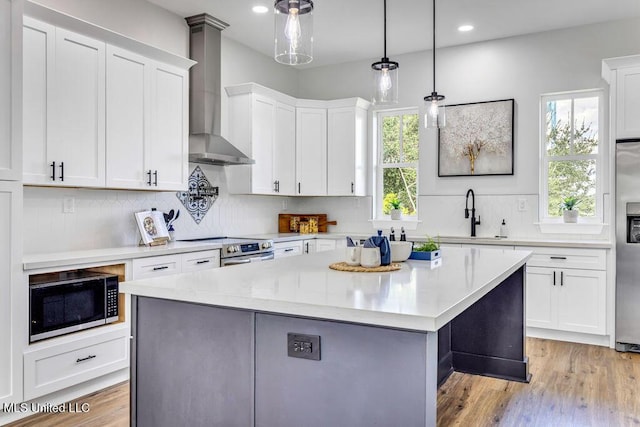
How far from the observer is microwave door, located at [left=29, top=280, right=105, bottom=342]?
284cm

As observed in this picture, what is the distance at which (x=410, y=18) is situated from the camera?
4.55 metres

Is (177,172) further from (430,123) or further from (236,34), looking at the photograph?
(430,123)

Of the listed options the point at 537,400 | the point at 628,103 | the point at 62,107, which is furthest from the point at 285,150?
the point at 537,400

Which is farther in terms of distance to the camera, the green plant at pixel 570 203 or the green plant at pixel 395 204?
the green plant at pixel 395 204

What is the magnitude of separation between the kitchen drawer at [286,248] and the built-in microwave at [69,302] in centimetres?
184

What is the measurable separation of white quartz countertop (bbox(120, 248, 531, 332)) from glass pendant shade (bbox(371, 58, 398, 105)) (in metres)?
0.98

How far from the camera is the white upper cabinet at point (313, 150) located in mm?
5676

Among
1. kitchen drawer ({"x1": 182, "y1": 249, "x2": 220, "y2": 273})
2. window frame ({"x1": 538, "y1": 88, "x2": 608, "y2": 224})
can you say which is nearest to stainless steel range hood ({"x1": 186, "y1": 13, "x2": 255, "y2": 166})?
kitchen drawer ({"x1": 182, "y1": 249, "x2": 220, "y2": 273})

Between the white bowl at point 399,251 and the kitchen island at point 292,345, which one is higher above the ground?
the white bowl at point 399,251

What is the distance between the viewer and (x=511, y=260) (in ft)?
9.25

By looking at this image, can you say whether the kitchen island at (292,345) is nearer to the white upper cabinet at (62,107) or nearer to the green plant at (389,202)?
the white upper cabinet at (62,107)

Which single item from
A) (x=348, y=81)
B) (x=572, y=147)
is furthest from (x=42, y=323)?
(x=572, y=147)

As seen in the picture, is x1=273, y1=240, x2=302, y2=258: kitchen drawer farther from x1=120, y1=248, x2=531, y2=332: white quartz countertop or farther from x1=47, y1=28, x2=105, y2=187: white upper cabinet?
x1=120, y1=248, x2=531, y2=332: white quartz countertop

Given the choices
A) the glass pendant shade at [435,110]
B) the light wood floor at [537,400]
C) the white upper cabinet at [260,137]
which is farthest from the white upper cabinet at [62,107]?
the glass pendant shade at [435,110]
